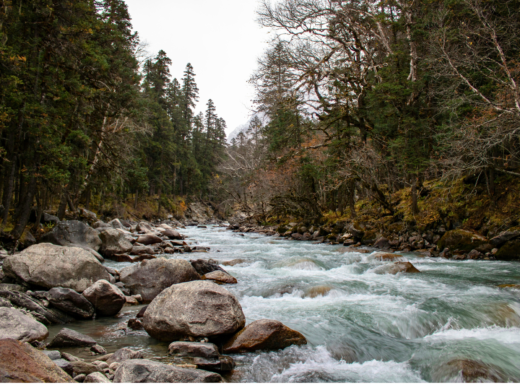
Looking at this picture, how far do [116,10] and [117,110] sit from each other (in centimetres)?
1078

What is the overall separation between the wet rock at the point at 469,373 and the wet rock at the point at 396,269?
5.13m

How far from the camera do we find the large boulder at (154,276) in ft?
22.0

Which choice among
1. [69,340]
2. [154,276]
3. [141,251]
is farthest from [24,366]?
[141,251]

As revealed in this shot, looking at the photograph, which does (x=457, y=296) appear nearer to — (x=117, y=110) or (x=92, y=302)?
(x=92, y=302)

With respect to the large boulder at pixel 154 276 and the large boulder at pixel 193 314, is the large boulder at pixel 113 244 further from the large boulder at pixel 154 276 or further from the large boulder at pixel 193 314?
the large boulder at pixel 193 314

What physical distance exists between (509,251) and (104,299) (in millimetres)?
11807

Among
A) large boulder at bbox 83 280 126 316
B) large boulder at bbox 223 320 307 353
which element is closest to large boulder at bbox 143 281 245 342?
large boulder at bbox 223 320 307 353

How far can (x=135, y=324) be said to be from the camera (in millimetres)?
4984

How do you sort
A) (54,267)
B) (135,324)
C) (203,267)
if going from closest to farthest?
(135,324) < (54,267) < (203,267)

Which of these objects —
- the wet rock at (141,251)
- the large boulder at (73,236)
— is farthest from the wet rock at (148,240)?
the large boulder at (73,236)

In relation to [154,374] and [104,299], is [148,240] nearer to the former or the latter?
[104,299]

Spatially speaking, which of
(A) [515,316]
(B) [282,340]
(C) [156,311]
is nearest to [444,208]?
(A) [515,316]

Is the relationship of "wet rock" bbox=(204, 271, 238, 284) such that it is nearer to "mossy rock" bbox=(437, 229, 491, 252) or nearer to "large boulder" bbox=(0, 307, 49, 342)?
"large boulder" bbox=(0, 307, 49, 342)

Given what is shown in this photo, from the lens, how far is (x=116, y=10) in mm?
21156
